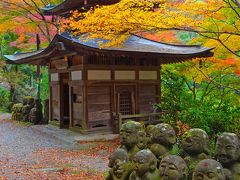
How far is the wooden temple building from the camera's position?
1227cm

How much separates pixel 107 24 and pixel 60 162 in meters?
4.07

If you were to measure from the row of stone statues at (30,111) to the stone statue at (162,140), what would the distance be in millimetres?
12313

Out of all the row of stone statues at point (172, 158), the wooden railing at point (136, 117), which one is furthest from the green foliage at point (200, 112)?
the row of stone statues at point (172, 158)

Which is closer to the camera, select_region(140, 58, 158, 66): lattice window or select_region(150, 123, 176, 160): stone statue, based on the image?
select_region(150, 123, 176, 160): stone statue

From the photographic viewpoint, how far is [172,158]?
4.68 metres

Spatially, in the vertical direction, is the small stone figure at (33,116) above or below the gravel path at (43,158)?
above

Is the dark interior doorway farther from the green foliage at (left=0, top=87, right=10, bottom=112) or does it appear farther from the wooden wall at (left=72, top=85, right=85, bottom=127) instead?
the green foliage at (left=0, top=87, right=10, bottom=112)

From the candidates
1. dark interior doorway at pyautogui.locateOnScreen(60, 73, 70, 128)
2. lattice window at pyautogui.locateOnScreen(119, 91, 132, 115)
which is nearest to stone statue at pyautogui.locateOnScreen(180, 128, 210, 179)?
lattice window at pyautogui.locateOnScreen(119, 91, 132, 115)

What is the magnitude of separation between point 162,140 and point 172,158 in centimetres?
87

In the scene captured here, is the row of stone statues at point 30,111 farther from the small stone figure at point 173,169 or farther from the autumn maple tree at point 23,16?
the small stone figure at point 173,169

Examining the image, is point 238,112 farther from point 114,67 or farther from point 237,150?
point 114,67

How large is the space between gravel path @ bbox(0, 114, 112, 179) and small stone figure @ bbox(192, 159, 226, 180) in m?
3.44

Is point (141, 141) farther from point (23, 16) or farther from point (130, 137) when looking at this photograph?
point (23, 16)

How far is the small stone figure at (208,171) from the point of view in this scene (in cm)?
423
